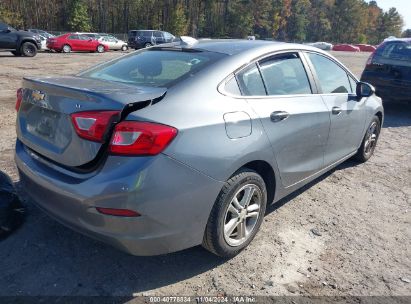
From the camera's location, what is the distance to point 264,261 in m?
2.96

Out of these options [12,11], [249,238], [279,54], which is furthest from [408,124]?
[12,11]

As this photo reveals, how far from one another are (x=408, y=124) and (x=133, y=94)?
275 inches

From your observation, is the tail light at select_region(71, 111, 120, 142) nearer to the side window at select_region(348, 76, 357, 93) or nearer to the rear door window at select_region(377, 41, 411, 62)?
the side window at select_region(348, 76, 357, 93)

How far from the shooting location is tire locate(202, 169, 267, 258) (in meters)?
2.66

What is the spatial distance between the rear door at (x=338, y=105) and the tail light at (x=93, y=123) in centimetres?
229

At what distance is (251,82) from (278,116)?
351mm

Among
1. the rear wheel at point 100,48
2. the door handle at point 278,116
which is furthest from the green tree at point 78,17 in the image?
the door handle at point 278,116

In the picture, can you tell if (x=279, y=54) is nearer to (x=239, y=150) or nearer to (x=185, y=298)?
(x=239, y=150)

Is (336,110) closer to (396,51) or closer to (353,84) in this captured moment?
(353,84)

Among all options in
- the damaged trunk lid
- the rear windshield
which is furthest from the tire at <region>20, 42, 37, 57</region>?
the damaged trunk lid

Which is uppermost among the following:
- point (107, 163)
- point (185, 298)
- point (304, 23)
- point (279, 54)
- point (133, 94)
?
point (304, 23)

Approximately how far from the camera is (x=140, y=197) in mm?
2217

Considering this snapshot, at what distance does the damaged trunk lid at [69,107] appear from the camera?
2.30 metres

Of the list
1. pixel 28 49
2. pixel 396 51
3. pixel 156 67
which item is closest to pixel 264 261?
pixel 156 67
